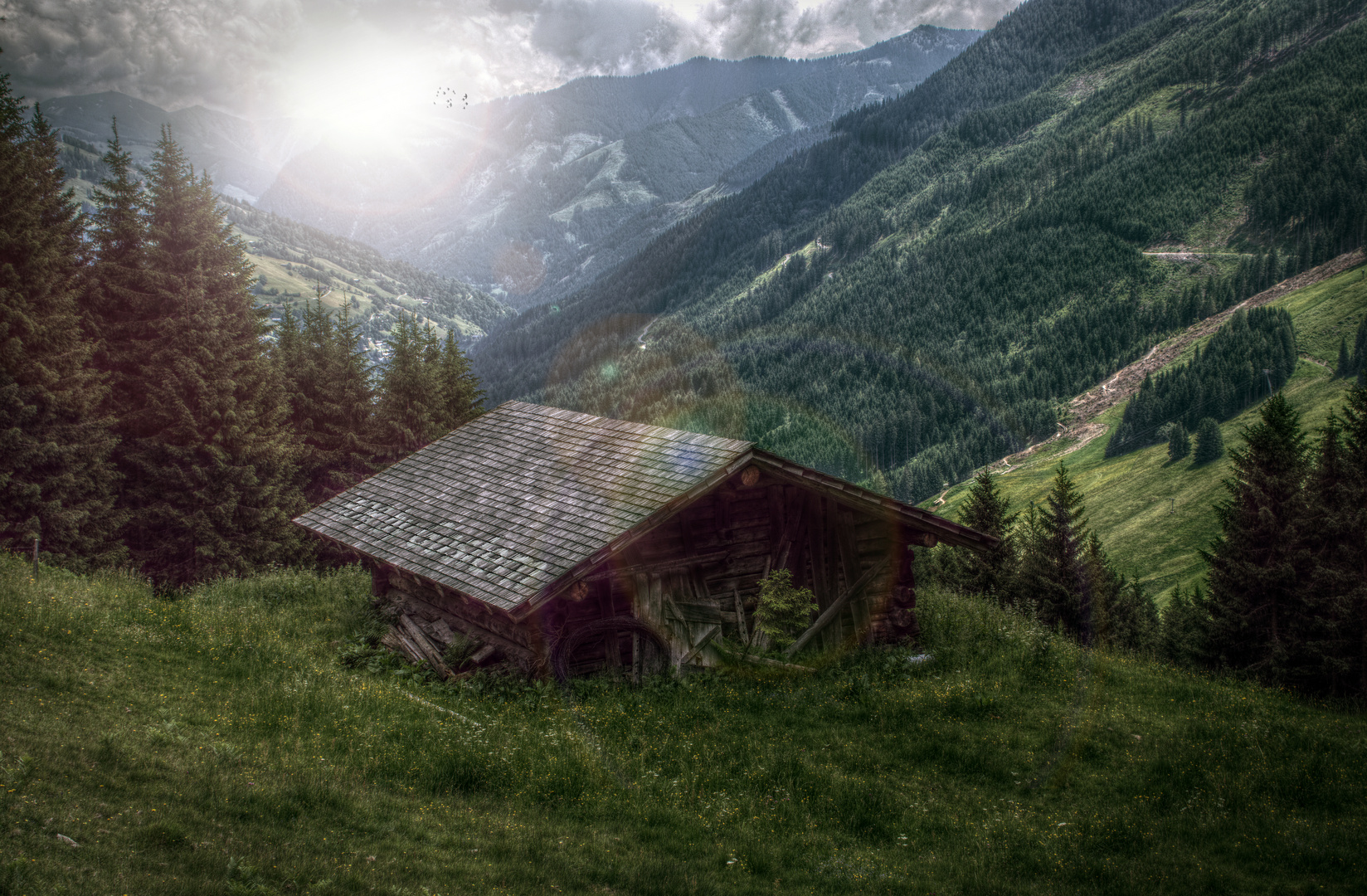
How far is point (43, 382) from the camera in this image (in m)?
22.2

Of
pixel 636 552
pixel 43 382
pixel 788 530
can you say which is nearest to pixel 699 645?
pixel 636 552

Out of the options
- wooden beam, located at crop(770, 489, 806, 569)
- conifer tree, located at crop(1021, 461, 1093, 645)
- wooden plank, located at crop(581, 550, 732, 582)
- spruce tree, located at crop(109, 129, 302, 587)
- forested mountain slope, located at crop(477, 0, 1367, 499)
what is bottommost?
conifer tree, located at crop(1021, 461, 1093, 645)

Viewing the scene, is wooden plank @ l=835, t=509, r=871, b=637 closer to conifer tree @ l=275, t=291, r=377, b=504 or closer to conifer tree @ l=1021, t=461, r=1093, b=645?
conifer tree @ l=1021, t=461, r=1093, b=645

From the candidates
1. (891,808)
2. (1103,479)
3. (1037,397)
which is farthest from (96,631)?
(1037,397)

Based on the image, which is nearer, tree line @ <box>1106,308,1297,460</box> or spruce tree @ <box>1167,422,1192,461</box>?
spruce tree @ <box>1167,422,1192,461</box>

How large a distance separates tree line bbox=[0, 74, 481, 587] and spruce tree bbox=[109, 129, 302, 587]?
6cm

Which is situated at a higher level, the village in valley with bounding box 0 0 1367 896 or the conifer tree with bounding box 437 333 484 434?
the conifer tree with bounding box 437 333 484 434

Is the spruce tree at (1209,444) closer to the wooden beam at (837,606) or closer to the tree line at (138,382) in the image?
the wooden beam at (837,606)

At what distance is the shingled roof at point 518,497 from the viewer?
13039mm

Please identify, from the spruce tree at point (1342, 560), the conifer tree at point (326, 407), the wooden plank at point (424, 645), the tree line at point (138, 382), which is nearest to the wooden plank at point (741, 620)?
the wooden plank at point (424, 645)

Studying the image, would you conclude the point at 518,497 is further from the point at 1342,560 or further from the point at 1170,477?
the point at 1170,477

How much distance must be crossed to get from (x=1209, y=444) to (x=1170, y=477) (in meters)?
6.39

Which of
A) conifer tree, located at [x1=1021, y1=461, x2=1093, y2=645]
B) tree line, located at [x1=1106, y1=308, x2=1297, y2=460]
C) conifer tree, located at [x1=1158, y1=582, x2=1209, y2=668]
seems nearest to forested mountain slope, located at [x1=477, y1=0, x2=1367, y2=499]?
tree line, located at [x1=1106, y1=308, x2=1297, y2=460]

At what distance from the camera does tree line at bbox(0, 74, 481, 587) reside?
73.0ft
